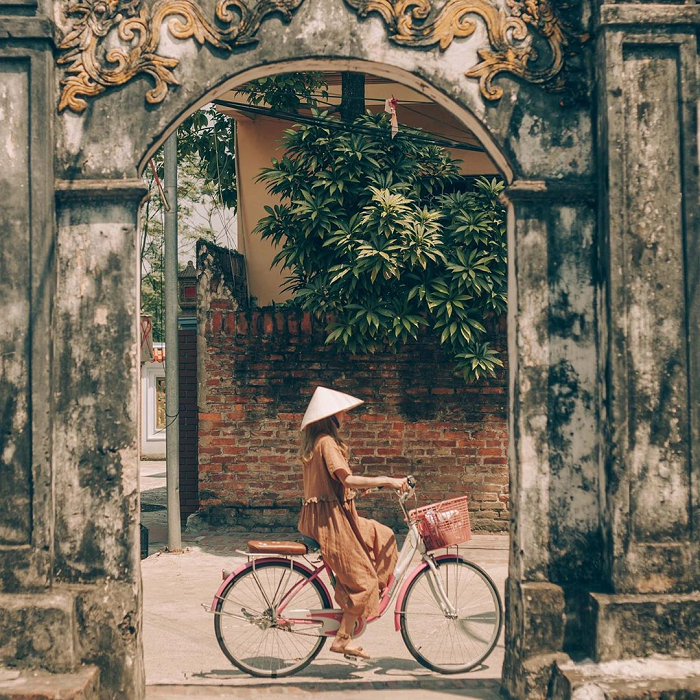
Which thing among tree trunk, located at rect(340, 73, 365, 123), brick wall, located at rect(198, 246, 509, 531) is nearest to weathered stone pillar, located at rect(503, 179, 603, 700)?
brick wall, located at rect(198, 246, 509, 531)

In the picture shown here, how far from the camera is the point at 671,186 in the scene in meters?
4.84

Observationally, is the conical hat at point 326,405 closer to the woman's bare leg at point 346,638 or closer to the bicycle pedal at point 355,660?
the woman's bare leg at point 346,638

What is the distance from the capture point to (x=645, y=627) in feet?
15.6

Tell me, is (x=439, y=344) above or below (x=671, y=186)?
below

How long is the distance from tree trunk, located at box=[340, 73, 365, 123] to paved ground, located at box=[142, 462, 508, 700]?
5.72 meters

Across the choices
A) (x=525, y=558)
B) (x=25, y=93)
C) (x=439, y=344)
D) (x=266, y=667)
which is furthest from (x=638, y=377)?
(x=439, y=344)

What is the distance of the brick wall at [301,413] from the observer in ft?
31.6

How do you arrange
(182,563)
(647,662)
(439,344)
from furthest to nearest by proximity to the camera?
1. (439,344)
2. (182,563)
3. (647,662)

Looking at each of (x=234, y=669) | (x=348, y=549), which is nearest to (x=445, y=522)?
(x=348, y=549)

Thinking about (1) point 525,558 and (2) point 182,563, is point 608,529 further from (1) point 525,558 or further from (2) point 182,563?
(2) point 182,563

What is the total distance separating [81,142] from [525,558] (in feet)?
11.2

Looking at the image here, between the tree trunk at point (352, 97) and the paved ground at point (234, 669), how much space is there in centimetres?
572

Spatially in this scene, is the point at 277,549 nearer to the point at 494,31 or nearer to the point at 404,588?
the point at 404,588

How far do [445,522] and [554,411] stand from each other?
921mm
